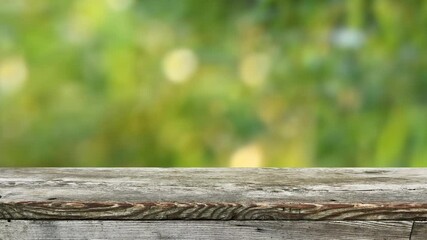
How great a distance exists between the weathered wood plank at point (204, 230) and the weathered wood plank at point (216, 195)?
0.04 ft

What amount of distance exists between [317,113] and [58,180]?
0.56m

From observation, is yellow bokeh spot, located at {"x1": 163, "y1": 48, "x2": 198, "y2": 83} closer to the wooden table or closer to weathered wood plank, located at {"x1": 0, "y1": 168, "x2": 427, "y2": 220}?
weathered wood plank, located at {"x1": 0, "y1": 168, "x2": 427, "y2": 220}

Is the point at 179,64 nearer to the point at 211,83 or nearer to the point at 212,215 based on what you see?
the point at 211,83

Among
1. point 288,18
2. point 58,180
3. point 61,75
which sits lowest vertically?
point 58,180

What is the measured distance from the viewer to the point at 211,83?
4.49ft

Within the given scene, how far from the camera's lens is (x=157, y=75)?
137 centimetres

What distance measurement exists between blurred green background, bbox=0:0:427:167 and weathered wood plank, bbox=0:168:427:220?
0.79 ft

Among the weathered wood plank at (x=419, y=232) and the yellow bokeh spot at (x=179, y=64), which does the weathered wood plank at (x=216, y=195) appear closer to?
the weathered wood plank at (x=419, y=232)

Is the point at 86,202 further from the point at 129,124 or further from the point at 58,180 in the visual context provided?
the point at 129,124

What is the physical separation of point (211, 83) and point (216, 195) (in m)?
0.45

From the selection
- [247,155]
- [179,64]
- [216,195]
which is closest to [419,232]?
[216,195]

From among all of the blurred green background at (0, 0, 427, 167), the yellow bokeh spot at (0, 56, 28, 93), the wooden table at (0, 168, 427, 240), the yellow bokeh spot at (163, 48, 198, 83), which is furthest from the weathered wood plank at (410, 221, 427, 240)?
the yellow bokeh spot at (0, 56, 28, 93)

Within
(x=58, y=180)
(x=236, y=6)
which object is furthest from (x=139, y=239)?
(x=236, y=6)

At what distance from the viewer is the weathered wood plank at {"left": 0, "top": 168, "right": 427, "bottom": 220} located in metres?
0.92
